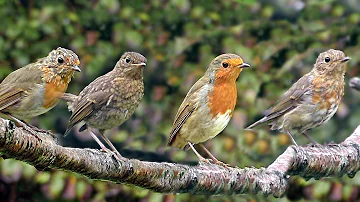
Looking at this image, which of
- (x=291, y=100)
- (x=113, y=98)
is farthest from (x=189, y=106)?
(x=291, y=100)

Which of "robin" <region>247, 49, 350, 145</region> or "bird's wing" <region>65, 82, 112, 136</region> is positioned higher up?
"bird's wing" <region>65, 82, 112, 136</region>

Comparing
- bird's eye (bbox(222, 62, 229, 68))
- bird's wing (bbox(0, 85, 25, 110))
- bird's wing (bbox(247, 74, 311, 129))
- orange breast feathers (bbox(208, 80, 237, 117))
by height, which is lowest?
bird's wing (bbox(247, 74, 311, 129))

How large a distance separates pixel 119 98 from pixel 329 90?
4.94 feet

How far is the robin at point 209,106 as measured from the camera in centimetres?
373

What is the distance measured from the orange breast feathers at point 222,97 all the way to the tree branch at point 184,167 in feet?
1.05

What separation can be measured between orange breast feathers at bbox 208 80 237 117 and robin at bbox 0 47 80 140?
2.63ft

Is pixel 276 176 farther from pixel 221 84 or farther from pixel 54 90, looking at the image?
pixel 54 90

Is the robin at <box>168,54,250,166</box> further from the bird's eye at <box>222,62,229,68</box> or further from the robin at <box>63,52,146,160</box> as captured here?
the robin at <box>63,52,146,160</box>

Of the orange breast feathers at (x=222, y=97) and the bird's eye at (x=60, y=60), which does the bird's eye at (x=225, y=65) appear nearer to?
the orange breast feathers at (x=222, y=97)

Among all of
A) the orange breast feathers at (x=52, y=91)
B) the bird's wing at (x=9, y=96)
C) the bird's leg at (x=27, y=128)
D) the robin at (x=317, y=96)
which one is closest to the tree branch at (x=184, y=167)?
the bird's leg at (x=27, y=128)

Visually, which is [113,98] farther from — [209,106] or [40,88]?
[209,106]

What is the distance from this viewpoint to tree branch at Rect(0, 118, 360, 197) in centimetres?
265

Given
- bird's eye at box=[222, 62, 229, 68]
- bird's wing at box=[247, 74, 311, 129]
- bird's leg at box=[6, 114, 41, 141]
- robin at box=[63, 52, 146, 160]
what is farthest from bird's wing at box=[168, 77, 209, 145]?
bird's leg at box=[6, 114, 41, 141]

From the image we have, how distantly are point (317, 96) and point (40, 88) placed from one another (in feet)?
6.11
